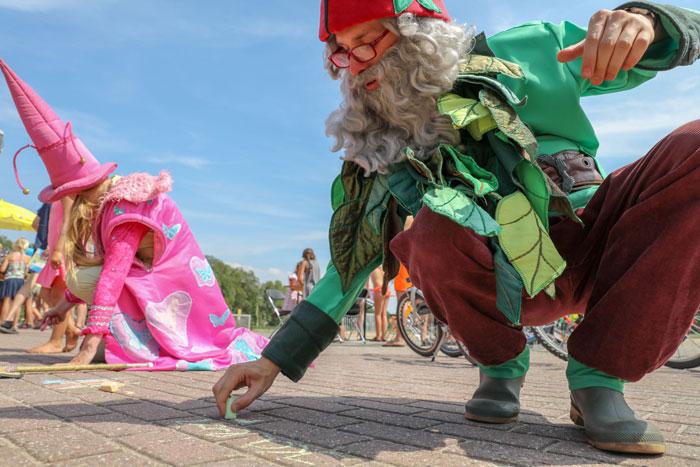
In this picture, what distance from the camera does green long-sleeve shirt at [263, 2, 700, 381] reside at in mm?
1846

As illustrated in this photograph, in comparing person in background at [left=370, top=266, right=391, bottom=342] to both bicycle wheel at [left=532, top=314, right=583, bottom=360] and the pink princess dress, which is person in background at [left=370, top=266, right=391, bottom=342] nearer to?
bicycle wheel at [left=532, top=314, right=583, bottom=360]

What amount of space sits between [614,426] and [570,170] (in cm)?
82

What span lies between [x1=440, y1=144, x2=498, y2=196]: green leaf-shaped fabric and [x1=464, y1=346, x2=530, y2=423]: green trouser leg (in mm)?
687

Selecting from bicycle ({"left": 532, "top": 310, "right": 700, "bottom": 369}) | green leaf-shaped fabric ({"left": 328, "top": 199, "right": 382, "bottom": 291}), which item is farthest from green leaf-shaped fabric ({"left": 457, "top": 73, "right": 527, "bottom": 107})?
bicycle ({"left": 532, "top": 310, "right": 700, "bottom": 369})

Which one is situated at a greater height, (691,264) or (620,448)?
(691,264)

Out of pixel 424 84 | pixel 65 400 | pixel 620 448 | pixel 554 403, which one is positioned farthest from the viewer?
pixel 554 403

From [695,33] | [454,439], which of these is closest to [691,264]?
[695,33]

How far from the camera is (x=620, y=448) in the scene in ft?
4.71

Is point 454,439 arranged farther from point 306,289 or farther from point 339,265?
point 306,289

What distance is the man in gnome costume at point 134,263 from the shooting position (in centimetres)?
375

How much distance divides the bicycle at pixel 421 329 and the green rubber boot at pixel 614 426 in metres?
3.95

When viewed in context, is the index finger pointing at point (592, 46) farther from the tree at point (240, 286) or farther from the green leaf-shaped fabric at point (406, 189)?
the tree at point (240, 286)

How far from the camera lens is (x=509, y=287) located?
1.53 m

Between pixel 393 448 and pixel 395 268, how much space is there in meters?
0.66
